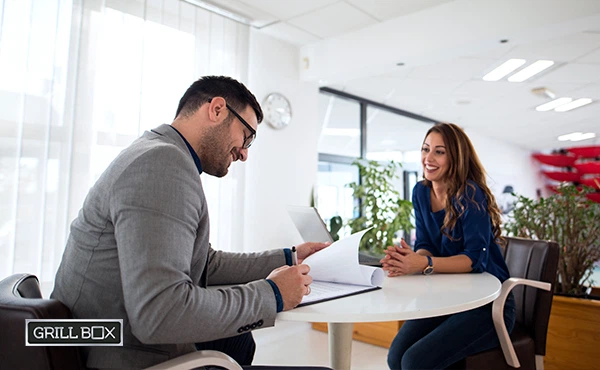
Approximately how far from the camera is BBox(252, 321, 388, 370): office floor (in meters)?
3.05

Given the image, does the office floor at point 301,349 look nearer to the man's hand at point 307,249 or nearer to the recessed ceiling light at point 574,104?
the man's hand at point 307,249

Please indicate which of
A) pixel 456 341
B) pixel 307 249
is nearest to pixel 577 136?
pixel 456 341

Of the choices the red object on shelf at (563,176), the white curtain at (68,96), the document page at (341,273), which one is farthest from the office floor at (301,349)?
the red object on shelf at (563,176)

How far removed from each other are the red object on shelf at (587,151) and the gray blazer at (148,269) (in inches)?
496

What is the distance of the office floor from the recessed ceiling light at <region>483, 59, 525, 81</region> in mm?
3384

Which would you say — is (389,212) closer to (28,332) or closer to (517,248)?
(517,248)

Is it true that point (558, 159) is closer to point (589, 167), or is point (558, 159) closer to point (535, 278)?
point (589, 167)

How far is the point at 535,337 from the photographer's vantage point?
1.79 metres

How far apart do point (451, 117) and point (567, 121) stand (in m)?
2.36

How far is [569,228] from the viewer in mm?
2932

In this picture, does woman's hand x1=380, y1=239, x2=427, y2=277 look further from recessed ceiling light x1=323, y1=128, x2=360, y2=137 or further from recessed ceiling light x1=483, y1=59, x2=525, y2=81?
recessed ceiling light x1=323, y1=128, x2=360, y2=137

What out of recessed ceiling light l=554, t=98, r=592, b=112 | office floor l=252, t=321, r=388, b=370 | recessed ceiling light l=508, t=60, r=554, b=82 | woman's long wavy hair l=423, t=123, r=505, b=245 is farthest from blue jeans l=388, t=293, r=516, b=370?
A: recessed ceiling light l=554, t=98, r=592, b=112

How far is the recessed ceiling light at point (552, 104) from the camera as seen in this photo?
6.09 m

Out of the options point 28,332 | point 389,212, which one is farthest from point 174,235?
point 389,212
